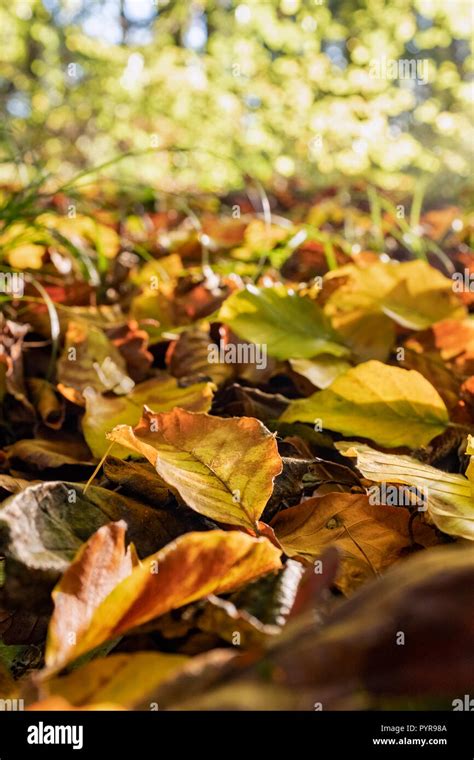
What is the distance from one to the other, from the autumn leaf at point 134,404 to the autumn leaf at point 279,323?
10cm

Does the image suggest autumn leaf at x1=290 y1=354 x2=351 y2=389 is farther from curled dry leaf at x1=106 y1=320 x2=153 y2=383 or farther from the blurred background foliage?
the blurred background foliage

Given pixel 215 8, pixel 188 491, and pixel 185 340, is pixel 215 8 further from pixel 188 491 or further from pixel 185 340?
pixel 188 491

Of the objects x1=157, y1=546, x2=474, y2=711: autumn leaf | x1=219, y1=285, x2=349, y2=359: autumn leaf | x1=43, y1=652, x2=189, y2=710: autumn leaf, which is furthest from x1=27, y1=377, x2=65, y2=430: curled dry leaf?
x1=157, y1=546, x2=474, y2=711: autumn leaf

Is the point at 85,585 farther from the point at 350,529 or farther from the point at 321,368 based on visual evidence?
the point at 321,368

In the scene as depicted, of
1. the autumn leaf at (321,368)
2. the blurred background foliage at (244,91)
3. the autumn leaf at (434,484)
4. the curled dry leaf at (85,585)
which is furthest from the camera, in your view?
the blurred background foliage at (244,91)

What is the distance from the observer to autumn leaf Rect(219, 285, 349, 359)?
0.90 meters

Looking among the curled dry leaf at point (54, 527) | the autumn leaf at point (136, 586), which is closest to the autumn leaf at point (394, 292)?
the curled dry leaf at point (54, 527)

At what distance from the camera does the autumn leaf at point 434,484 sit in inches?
21.7

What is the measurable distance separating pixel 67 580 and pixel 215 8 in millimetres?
6432

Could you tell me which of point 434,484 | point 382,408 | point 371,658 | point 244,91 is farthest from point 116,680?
point 244,91

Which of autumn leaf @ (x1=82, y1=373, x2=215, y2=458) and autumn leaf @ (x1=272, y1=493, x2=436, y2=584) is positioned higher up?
autumn leaf @ (x1=82, y1=373, x2=215, y2=458)

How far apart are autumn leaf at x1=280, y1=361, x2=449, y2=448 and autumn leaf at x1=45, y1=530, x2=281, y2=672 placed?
318 millimetres

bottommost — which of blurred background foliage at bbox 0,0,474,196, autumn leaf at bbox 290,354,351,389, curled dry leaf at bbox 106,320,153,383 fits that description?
autumn leaf at bbox 290,354,351,389

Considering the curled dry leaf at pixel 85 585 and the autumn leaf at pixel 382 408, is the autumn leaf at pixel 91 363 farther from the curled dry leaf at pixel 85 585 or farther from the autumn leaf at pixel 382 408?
the curled dry leaf at pixel 85 585
